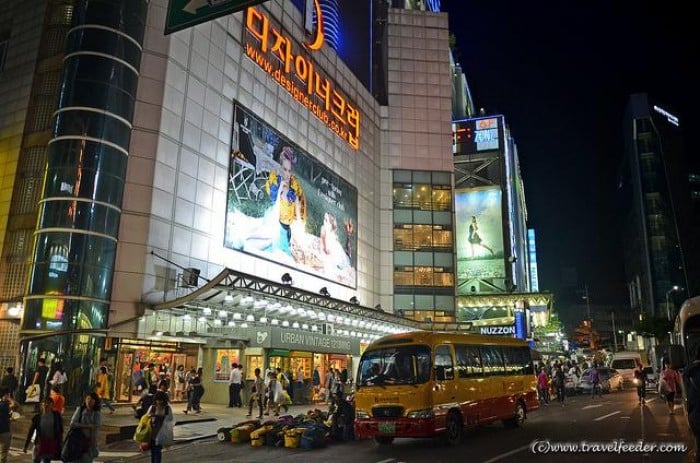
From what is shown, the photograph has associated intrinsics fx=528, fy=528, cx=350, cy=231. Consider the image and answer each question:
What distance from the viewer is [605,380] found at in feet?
121

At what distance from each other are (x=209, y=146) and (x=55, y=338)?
11955 mm

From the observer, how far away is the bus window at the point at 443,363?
13266mm

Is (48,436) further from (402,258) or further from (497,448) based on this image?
(402,258)

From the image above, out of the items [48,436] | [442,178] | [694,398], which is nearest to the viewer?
[694,398]

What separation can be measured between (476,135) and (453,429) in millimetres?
73372

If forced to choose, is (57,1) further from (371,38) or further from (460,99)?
(460,99)

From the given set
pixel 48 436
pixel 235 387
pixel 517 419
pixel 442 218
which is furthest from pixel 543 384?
pixel 442 218

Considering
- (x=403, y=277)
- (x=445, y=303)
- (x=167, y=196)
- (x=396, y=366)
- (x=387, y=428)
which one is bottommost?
(x=387, y=428)

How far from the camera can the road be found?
35.9ft

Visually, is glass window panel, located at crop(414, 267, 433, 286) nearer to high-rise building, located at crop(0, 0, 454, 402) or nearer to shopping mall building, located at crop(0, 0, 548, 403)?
shopping mall building, located at crop(0, 0, 548, 403)

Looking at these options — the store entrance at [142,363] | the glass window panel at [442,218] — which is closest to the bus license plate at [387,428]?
the store entrance at [142,363]

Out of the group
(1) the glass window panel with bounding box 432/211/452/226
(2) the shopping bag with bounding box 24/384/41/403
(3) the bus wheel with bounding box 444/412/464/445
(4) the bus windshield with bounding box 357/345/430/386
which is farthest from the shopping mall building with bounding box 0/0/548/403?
(1) the glass window panel with bounding box 432/211/452/226

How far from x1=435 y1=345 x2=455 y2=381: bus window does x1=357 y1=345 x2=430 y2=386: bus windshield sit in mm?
302

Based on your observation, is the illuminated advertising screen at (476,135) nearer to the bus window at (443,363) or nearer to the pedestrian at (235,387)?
the pedestrian at (235,387)
